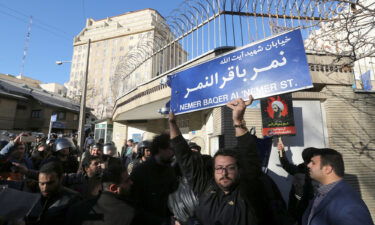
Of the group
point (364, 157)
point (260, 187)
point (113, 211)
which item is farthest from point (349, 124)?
point (113, 211)

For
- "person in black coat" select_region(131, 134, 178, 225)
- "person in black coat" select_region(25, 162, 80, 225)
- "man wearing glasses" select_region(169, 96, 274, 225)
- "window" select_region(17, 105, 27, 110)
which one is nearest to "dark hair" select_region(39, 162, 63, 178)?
"person in black coat" select_region(25, 162, 80, 225)

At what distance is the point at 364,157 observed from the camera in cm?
534

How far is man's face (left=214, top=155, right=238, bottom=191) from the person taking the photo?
163 centimetres

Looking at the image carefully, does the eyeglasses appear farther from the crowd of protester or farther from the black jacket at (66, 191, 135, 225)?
the black jacket at (66, 191, 135, 225)

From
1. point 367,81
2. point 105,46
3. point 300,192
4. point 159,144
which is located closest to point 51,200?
point 159,144

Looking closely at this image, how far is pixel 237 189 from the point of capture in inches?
64.8

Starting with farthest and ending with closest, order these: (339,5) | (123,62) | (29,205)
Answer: (123,62) < (339,5) < (29,205)

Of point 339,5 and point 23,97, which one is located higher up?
point 23,97

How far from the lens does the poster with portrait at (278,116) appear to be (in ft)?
18.0

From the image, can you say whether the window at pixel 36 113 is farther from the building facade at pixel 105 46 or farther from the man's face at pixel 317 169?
the man's face at pixel 317 169

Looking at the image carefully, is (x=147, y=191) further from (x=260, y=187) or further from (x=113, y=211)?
(x=260, y=187)

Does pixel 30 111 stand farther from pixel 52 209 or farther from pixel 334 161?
pixel 334 161

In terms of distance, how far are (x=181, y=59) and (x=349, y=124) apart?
5022mm

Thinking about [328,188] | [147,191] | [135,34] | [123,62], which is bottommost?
[147,191]
